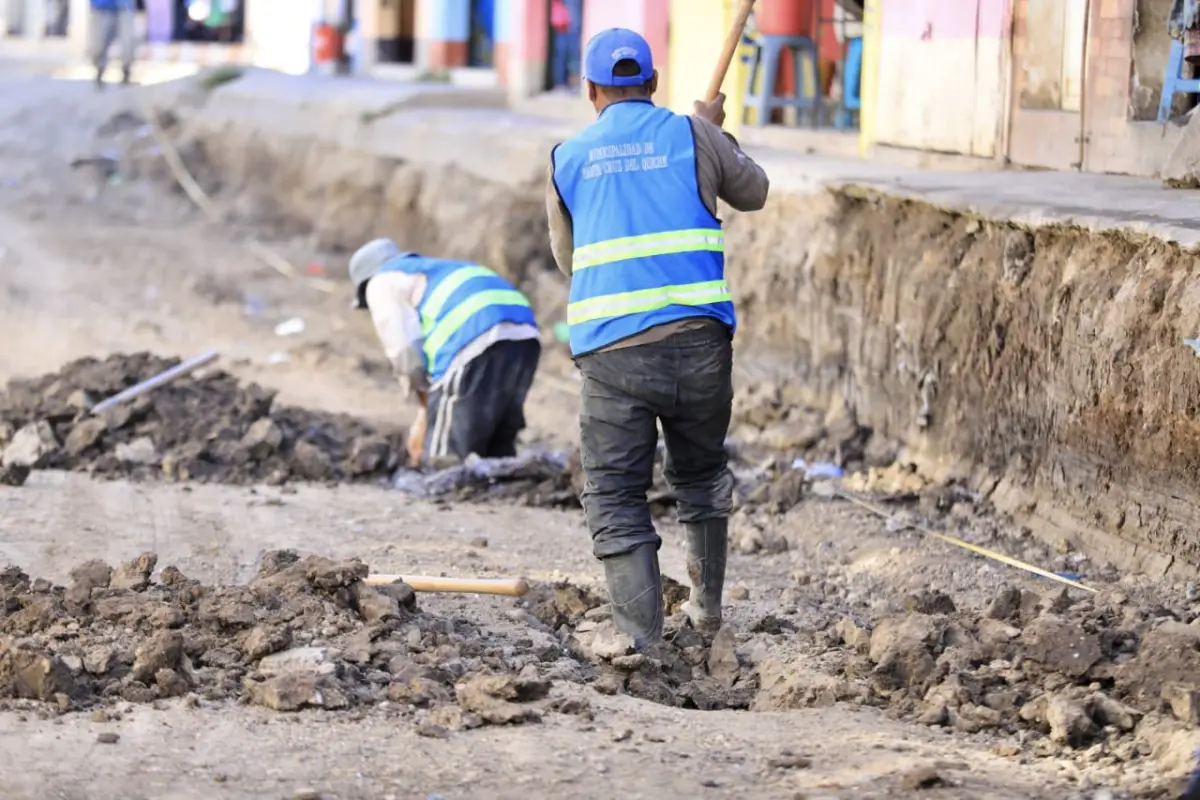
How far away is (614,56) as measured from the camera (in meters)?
4.97

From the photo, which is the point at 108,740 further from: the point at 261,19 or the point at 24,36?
the point at 24,36

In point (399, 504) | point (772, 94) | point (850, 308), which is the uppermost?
point (772, 94)

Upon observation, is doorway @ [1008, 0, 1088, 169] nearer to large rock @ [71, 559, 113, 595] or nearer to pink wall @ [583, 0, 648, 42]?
pink wall @ [583, 0, 648, 42]

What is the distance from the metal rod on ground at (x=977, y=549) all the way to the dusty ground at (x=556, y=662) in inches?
2.4

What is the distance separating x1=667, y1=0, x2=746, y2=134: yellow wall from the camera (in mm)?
12570

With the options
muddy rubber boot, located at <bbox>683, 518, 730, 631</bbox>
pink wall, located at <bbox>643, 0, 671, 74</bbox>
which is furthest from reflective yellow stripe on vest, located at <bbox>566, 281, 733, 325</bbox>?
pink wall, located at <bbox>643, 0, 671, 74</bbox>

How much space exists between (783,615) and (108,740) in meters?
2.50

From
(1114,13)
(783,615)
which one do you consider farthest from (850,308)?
(783,615)

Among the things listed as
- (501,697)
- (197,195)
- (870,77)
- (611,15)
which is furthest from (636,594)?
(197,195)

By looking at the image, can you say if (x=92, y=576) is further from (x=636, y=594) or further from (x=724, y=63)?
(x=724, y=63)

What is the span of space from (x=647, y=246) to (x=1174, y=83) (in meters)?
3.92

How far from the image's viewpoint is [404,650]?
488 cm

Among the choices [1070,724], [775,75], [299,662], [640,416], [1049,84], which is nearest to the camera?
[1070,724]

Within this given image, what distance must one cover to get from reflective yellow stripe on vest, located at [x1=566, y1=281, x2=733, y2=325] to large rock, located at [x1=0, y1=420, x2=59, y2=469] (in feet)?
13.2
